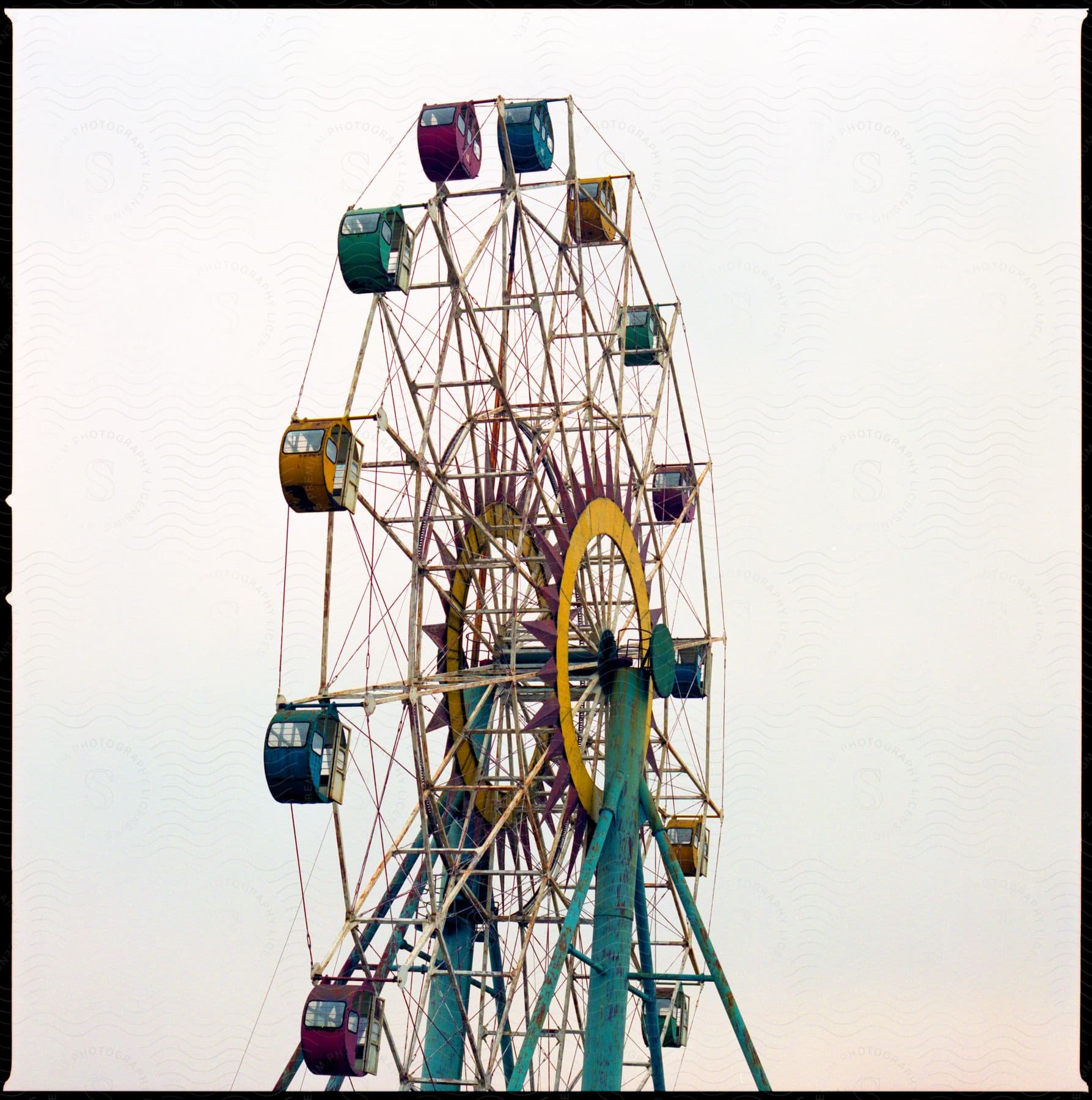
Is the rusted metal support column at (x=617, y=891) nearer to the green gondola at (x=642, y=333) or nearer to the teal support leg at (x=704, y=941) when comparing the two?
the teal support leg at (x=704, y=941)

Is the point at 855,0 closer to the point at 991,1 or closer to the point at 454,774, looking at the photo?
the point at 991,1

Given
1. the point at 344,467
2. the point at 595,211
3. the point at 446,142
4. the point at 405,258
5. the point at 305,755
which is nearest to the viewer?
the point at 305,755

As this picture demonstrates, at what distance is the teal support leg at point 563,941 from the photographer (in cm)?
2009

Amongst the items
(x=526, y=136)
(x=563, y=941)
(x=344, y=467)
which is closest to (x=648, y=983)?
(x=563, y=941)

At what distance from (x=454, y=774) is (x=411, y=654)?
15.7 feet

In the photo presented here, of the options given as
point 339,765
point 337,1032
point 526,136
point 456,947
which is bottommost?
point 456,947

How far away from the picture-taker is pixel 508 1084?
20031 millimetres

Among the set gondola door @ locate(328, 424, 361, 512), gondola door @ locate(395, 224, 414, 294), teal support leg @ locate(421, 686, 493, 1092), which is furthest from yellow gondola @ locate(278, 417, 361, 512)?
teal support leg @ locate(421, 686, 493, 1092)

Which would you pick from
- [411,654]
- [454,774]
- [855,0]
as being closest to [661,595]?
[454,774]

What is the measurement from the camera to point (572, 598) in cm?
2419

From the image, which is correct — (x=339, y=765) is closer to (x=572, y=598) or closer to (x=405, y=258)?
(x=572, y=598)

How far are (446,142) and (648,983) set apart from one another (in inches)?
483

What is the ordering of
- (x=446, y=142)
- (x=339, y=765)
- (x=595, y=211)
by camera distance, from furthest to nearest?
1. (x=595, y=211)
2. (x=446, y=142)
3. (x=339, y=765)

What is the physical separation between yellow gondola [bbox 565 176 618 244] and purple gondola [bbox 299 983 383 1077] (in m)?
13.4
